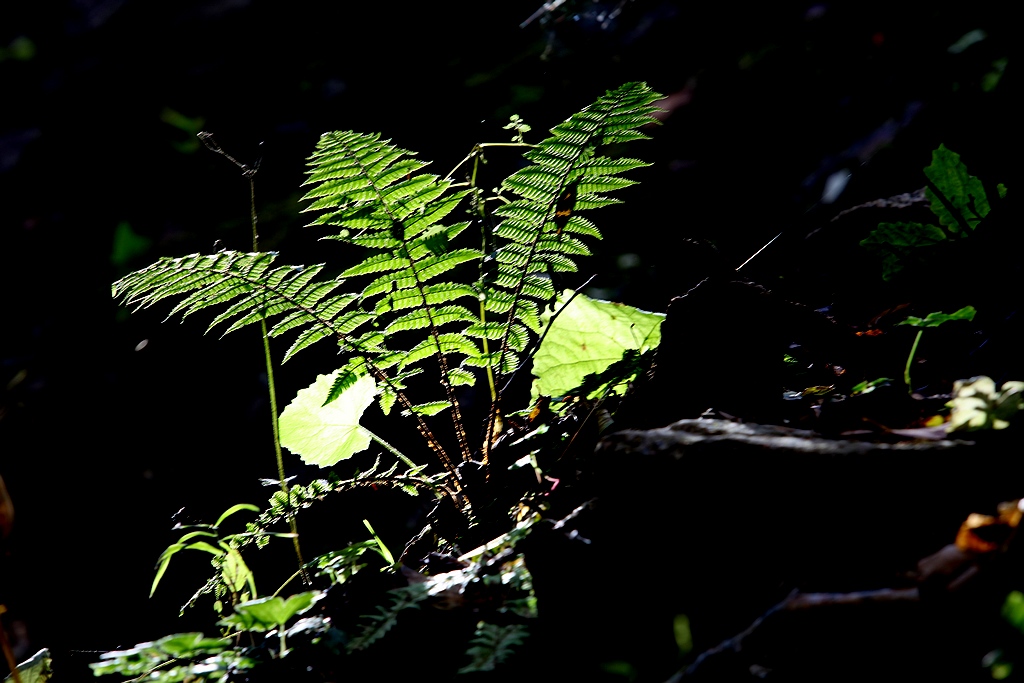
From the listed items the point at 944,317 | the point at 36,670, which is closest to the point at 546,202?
the point at 944,317

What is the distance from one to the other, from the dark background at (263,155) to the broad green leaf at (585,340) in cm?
51

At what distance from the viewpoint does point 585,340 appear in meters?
1.40

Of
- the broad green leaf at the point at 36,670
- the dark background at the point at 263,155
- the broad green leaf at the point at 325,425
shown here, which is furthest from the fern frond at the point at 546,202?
the broad green leaf at the point at 36,670

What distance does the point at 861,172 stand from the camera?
2180 millimetres

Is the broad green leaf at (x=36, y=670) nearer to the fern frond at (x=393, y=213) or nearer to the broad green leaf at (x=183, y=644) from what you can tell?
the broad green leaf at (x=183, y=644)

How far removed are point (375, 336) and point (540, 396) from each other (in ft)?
1.30

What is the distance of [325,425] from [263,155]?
97cm

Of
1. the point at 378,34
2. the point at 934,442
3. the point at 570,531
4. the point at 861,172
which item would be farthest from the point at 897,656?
the point at 378,34

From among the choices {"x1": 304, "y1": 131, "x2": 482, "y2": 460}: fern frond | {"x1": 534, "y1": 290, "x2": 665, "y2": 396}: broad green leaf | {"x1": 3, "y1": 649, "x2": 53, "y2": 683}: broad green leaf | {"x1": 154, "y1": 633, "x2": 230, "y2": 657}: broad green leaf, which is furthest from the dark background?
{"x1": 154, "y1": 633, "x2": 230, "y2": 657}: broad green leaf

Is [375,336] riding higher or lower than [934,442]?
higher

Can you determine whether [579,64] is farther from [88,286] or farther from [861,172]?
[88,286]

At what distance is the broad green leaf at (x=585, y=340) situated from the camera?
1375 millimetres

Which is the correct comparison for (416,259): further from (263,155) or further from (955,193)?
(955,193)

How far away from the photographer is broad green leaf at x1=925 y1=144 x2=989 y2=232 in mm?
1220
